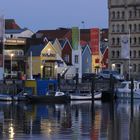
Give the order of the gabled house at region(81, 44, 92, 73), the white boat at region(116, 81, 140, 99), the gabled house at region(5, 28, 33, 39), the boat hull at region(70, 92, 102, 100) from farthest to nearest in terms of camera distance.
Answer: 1. the gabled house at region(81, 44, 92, 73)
2. the gabled house at region(5, 28, 33, 39)
3. the white boat at region(116, 81, 140, 99)
4. the boat hull at region(70, 92, 102, 100)

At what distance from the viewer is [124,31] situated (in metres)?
158

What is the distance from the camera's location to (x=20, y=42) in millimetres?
136250

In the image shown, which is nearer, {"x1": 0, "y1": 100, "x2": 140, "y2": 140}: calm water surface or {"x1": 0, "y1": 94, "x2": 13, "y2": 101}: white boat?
{"x1": 0, "y1": 100, "x2": 140, "y2": 140}: calm water surface


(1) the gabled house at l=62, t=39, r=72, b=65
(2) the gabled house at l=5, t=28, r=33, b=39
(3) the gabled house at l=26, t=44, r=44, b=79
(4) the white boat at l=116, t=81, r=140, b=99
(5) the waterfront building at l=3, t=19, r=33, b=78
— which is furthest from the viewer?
(2) the gabled house at l=5, t=28, r=33, b=39

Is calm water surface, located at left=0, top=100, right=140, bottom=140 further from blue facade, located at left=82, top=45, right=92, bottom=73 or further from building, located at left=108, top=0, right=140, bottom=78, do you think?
building, located at left=108, top=0, right=140, bottom=78

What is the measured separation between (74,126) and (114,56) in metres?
104

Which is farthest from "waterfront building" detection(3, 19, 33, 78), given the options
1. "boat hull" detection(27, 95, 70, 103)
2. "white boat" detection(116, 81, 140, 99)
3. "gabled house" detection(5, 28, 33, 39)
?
"boat hull" detection(27, 95, 70, 103)

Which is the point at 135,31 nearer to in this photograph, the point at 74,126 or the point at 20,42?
the point at 20,42

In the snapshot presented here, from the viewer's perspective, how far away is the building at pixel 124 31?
15688 centimetres

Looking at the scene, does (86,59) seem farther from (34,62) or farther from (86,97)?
(86,97)

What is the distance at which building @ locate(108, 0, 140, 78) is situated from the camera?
515 ft

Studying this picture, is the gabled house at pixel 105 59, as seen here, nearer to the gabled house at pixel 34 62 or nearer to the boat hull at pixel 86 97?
the gabled house at pixel 34 62

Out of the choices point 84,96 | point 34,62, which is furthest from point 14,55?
point 84,96

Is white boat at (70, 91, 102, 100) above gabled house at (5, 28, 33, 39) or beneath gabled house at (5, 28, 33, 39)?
beneath
